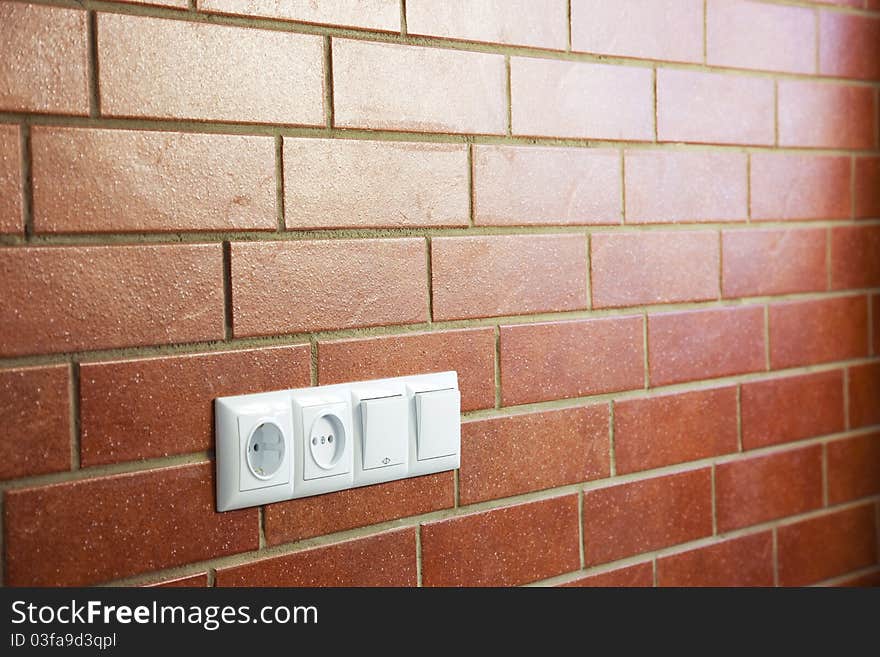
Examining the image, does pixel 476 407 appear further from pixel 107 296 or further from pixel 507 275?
pixel 107 296

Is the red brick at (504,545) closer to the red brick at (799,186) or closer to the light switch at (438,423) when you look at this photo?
the light switch at (438,423)

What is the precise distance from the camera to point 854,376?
→ 1.62 m

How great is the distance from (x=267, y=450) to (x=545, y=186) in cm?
52

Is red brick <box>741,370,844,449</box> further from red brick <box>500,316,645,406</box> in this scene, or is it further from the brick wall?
red brick <box>500,316,645,406</box>

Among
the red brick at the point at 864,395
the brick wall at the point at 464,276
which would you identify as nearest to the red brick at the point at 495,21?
the brick wall at the point at 464,276

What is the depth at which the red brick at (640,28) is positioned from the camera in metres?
1.29

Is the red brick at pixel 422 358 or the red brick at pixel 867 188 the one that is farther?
the red brick at pixel 867 188

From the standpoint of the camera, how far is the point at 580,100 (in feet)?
4.21

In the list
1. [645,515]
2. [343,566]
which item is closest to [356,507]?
[343,566]

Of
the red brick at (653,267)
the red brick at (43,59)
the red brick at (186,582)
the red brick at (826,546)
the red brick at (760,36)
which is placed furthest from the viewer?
the red brick at (826,546)

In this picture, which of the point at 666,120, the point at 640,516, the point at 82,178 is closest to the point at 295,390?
the point at 82,178

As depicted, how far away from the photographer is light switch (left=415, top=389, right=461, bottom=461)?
3.72ft

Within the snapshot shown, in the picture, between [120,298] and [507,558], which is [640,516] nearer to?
[507,558]

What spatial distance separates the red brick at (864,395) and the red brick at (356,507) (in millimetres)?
834
